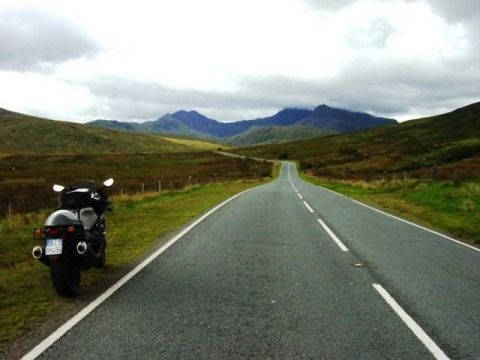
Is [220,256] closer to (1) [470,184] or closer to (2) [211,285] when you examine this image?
(2) [211,285]

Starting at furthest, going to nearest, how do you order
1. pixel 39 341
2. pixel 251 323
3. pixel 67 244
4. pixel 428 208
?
pixel 428 208 < pixel 67 244 < pixel 251 323 < pixel 39 341

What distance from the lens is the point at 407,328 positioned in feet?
18.5

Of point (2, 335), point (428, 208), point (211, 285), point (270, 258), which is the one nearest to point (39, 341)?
point (2, 335)

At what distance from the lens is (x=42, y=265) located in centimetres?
862

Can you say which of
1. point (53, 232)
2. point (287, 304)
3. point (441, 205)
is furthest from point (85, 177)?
point (287, 304)

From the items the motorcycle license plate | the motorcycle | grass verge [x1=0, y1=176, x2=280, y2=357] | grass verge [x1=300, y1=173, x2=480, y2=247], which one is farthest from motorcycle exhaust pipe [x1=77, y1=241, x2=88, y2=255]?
grass verge [x1=300, y1=173, x2=480, y2=247]

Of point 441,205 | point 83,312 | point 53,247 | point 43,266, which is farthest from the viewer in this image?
point 441,205

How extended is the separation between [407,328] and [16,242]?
9.55 m

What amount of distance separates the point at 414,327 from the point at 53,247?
457 cm

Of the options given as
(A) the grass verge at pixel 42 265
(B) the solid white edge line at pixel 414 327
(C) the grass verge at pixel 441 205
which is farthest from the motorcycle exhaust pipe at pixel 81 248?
(C) the grass verge at pixel 441 205

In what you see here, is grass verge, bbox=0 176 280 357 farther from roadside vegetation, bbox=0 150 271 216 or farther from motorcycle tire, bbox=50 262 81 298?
roadside vegetation, bbox=0 150 271 216

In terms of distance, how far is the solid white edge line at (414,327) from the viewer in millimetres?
4931

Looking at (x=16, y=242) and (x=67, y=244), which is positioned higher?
(x=67, y=244)

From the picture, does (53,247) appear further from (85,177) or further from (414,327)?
(85,177)
